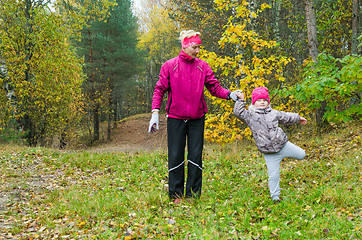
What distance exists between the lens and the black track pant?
4.14 metres

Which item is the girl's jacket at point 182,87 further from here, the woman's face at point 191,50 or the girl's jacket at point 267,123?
the girl's jacket at point 267,123

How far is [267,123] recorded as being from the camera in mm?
3943

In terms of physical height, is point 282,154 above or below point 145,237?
above

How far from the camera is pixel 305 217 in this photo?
344cm

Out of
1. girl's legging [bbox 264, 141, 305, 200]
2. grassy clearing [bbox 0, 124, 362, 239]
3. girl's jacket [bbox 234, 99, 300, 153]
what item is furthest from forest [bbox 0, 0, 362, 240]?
girl's jacket [bbox 234, 99, 300, 153]

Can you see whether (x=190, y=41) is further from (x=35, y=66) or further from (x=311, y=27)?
(x=35, y=66)

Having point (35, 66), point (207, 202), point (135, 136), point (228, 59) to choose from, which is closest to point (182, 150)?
point (207, 202)

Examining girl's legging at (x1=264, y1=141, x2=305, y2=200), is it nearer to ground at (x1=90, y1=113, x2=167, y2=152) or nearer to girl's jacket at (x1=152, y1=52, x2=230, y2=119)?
girl's jacket at (x1=152, y1=52, x2=230, y2=119)

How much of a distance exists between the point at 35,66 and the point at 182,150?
10491mm

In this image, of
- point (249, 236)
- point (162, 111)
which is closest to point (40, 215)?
point (249, 236)

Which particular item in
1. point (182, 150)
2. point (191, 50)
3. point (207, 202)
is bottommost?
point (207, 202)

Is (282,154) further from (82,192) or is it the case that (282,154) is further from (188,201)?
(82,192)

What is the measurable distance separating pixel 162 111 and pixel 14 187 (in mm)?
22237

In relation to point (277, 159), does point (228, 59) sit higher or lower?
higher
